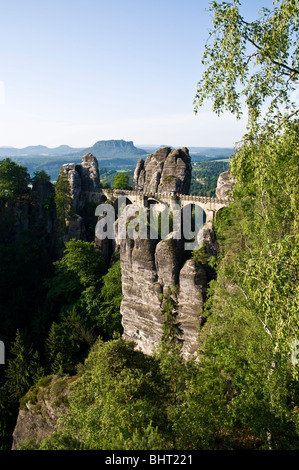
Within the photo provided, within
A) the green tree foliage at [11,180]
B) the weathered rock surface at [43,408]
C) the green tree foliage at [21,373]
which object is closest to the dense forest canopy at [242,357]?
the weathered rock surface at [43,408]

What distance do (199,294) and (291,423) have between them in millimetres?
13187

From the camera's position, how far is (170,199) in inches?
1602

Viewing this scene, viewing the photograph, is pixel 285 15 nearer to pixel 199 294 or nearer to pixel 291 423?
pixel 291 423

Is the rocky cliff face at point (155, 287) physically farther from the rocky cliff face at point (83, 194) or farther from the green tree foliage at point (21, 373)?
the rocky cliff face at point (83, 194)

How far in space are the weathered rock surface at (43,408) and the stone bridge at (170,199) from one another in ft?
75.6

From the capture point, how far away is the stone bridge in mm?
36562

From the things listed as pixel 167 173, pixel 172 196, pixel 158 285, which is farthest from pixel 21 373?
pixel 167 173

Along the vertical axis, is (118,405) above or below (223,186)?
below

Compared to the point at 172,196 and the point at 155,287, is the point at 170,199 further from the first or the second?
the point at 155,287

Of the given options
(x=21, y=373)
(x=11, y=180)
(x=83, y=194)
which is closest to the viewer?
(x=21, y=373)

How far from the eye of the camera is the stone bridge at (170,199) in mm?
36562

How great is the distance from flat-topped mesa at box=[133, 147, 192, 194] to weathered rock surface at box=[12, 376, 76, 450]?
27.3 m

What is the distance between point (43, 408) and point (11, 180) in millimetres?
32178

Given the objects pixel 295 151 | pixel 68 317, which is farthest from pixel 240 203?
pixel 68 317
